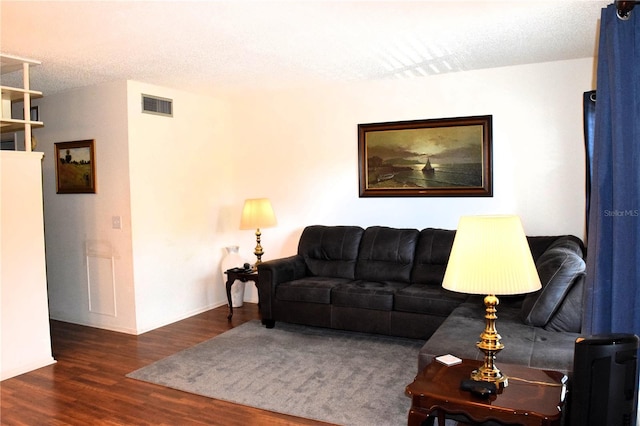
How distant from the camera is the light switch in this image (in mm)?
4797

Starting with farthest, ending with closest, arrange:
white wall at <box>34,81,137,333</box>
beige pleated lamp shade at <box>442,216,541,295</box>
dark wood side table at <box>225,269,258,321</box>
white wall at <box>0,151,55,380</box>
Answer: dark wood side table at <box>225,269,258,321</box>
white wall at <box>34,81,137,333</box>
white wall at <box>0,151,55,380</box>
beige pleated lamp shade at <box>442,216,541,295</box>

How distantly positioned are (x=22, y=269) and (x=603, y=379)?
156 inches

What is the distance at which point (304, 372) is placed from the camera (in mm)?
3588

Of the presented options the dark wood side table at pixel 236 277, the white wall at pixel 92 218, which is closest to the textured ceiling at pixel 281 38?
the white wall at pixel 92 218

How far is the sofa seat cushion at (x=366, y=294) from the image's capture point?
4207 mm

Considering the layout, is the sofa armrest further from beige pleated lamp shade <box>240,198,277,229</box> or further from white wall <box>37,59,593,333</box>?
white wall <box>37,59,593,333</box>

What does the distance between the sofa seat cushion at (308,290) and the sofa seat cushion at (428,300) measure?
26.2 inches

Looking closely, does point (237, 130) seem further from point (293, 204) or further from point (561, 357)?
point (561, 357)

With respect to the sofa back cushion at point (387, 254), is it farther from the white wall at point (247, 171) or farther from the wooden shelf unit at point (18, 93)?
the wooden shelf unit at point (18, 93)

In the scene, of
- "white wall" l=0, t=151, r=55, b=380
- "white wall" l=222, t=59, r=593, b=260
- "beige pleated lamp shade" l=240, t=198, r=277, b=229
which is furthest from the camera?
"beige pleated lamp shade" l=240, t=198, r=277, b=229

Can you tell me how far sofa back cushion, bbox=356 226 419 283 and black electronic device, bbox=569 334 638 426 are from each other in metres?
2.79

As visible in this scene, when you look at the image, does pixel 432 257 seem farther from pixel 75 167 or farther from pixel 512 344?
pixel 75 167

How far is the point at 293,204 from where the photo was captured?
5613 millimetres

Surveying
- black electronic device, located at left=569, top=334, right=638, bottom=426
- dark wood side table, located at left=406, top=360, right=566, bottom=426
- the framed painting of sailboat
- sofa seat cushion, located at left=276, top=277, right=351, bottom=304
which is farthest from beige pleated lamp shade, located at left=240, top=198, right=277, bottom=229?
black electronic device, located at left=569, top=334, right=638, bottom=426
